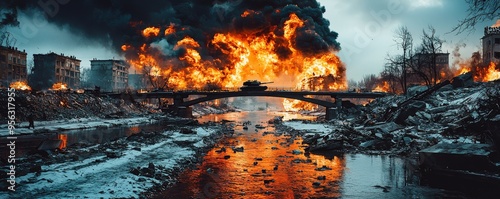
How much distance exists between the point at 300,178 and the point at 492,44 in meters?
110

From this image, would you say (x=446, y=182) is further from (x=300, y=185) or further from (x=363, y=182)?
(x=300, y=185)

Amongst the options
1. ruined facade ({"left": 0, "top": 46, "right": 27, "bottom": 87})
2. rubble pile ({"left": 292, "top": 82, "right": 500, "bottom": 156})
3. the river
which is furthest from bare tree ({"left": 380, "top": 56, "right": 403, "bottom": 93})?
ruined facade ({"left": 0, "top": 46, "right": 27, "bottom": 87})

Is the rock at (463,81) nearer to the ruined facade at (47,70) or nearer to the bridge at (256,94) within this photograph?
the bridge at (256,94)

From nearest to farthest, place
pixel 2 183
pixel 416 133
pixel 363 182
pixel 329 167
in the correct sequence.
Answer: pixel 2 183 → pixel 363 182 → pixel 329 167 → pixel 416 133

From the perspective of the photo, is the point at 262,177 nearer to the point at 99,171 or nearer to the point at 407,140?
the point at 99,171

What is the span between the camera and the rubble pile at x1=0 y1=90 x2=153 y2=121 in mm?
45438

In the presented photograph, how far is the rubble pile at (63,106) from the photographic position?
1789 inches

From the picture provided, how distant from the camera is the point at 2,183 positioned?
11289 millimetres

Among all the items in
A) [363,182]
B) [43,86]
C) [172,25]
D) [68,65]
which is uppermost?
[172,25]

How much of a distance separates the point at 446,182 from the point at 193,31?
3792 inches

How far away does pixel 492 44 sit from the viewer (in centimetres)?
9794

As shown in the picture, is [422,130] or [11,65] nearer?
[422,130]

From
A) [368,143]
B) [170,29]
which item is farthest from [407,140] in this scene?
[170,29]

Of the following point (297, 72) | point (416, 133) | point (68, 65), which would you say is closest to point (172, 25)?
point (297, 72)
